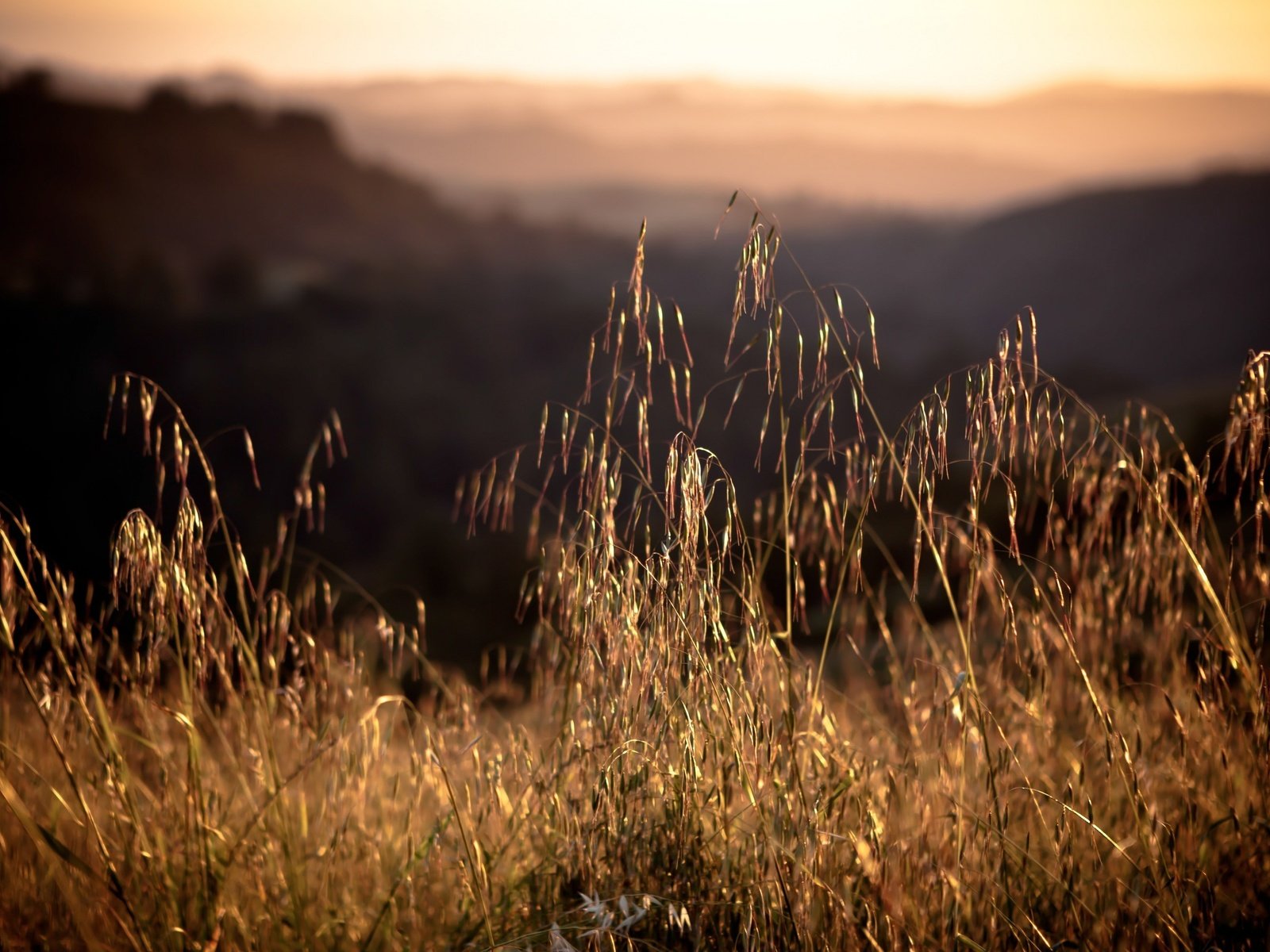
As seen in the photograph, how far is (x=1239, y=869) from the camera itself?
134cm

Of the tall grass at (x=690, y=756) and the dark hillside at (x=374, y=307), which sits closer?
the tall grass at (x=690, y=756)

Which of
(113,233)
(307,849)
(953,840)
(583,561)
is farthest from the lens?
(113,233)

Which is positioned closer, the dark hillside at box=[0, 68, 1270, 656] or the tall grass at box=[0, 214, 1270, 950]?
the tall grass at box=[0, 214, 1270, 950]

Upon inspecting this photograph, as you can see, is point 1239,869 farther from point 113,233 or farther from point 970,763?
point 113,233

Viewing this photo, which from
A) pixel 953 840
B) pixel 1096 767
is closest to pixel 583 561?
pixel 953 840

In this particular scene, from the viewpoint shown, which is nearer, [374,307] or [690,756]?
[690,756]

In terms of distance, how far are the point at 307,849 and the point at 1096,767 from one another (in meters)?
1.61

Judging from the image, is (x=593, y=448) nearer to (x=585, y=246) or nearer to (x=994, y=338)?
(x=994, y=338)

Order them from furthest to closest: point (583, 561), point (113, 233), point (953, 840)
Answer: point (113, 233), point (953, 840), point (583, 561)

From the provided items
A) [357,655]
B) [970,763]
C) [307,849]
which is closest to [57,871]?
[307,849]

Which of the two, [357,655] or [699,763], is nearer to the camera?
[699,763]

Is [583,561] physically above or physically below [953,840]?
above

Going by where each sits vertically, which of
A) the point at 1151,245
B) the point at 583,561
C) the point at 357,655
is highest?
the point at 1151,245

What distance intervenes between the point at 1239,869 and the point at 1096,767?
0.49 m
